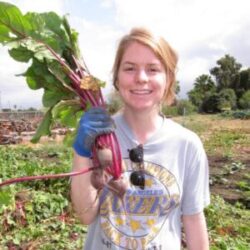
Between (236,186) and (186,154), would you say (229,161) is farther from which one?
(186,154)

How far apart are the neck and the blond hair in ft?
0.58

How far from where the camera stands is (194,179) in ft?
7.03

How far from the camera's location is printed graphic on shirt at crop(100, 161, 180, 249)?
2.05m

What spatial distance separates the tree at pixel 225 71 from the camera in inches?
2414

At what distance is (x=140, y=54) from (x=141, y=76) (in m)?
0.12

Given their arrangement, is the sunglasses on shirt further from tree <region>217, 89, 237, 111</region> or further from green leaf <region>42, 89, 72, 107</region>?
tree <region>217, 89, 237, 111</region>

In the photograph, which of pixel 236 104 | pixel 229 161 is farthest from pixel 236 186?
pixel 236 104

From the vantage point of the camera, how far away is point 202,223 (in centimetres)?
219

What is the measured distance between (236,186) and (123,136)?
652 centimetres

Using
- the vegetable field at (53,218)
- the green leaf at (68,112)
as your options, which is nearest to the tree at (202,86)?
the vegetable field at (53,218)

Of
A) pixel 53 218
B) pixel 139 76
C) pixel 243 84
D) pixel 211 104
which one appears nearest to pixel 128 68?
pixel 139 76

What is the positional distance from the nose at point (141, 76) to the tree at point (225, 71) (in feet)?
197

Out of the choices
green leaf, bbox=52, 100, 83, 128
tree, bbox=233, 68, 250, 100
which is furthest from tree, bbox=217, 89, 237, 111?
green leaf, bbox=52, 100, 83, 128

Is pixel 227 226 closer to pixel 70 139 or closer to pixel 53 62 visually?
pixel 70 139
